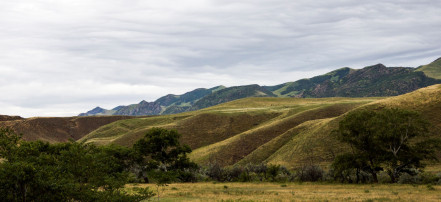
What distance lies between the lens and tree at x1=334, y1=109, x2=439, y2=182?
153 feet

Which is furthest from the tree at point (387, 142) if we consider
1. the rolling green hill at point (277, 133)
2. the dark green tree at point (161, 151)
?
the dark green tree at point (161, 151)

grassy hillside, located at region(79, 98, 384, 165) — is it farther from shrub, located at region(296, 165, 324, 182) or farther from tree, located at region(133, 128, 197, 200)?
shrub, located at region(296, 165, 324, 182)

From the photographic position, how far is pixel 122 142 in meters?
132

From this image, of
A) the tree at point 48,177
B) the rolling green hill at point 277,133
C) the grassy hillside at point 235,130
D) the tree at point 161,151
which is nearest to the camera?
the tree at point 48,177

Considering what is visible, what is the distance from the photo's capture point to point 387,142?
48.1m

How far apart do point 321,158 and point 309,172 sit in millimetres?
22578

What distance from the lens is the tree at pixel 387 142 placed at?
4662cm

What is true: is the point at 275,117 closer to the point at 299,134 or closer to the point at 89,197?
the point at 299,134

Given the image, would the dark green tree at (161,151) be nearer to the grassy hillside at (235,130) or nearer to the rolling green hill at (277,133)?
the rolling green hill at (277,133)

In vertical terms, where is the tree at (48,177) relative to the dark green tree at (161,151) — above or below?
above

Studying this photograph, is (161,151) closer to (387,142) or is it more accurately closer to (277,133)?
(387,142)

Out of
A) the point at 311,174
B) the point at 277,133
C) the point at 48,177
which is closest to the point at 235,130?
the point at 277,133

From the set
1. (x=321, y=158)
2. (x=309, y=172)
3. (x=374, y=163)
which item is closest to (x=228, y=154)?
(x=321, y=158)

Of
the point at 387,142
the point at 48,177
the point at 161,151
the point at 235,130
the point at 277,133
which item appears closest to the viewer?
Result: the point at 48,177
